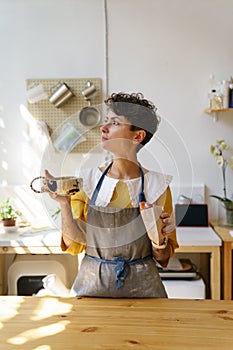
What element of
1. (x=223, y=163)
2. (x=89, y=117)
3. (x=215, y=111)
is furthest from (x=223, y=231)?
(x=89, y=117)

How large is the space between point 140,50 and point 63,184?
1.70 metres

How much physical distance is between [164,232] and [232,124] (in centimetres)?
171

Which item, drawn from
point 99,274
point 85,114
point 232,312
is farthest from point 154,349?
point 85,114

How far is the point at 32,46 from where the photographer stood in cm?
281

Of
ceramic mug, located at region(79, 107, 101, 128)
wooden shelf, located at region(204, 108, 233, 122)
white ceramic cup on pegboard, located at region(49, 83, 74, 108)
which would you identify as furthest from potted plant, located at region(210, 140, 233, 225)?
white ceramic cup on pegboard, located at region(49, 83, 74, 108)

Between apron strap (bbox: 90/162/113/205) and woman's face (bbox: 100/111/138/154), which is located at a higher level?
woman's face (bbox: 100/111/138/154)

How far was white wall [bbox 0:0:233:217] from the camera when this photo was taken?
9.07 feet

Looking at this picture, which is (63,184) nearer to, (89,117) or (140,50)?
(89,117)

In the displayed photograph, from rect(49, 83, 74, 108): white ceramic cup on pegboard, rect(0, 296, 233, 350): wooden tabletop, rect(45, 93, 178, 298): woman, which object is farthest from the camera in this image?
rect(49, 83, 74, 108): white ceramic cup on pegboard

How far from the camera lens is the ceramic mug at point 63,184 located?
130 centimetres

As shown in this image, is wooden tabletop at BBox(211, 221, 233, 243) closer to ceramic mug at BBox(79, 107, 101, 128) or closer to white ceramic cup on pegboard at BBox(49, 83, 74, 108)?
ceramic mug at BBox(79, 107, 101, 128)

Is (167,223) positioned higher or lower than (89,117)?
lower

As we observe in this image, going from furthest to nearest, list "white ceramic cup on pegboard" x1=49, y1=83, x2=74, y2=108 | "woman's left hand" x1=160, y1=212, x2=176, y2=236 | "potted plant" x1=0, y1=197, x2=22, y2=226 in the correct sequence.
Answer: "white ceramic cup on pegboard" x1=49, y1=83, x2=74, y2=108 → "potted plant" x1=0, y1=197, x2=22, y2=226 → "woman's left hand" x1=160, y1=212, x2=176, y2=236

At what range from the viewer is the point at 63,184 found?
52.2 inches
